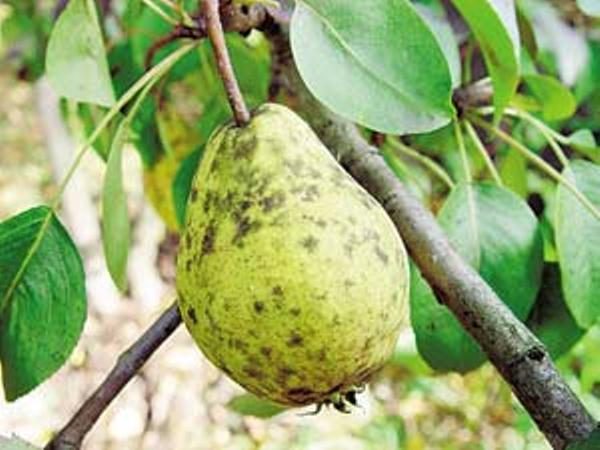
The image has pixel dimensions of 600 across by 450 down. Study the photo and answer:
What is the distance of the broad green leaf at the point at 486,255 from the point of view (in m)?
0.75

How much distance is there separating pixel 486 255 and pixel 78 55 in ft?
0.92

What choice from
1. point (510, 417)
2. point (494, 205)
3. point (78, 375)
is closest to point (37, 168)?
point (78, 375)

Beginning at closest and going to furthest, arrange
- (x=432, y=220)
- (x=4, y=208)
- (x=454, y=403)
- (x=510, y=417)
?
(x=432, y=220)
(x=510, y=417)
(x=454, y=403)
(x=4, y=208)

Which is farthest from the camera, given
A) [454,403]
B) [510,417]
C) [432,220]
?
[454,403]

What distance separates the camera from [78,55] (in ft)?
2.23

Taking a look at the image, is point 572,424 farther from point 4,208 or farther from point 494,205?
point 4,208

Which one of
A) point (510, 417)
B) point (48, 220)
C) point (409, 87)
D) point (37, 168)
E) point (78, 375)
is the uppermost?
point (409, 87)

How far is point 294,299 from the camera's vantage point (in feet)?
1.67

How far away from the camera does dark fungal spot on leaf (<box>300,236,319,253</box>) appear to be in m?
0.52

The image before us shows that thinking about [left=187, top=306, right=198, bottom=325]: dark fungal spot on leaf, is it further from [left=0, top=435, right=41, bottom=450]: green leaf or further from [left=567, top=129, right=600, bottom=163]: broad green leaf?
[left=567, top=129, right=600, bottom=163]: broad green leaf

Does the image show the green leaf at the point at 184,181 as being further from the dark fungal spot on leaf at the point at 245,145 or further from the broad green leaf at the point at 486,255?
the dark fungal spot on leaf at the point at 245,145

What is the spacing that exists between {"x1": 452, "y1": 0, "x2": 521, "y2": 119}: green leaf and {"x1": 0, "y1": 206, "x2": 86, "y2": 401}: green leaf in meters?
0.25

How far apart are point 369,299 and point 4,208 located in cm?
342

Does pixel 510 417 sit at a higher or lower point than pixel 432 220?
lower
